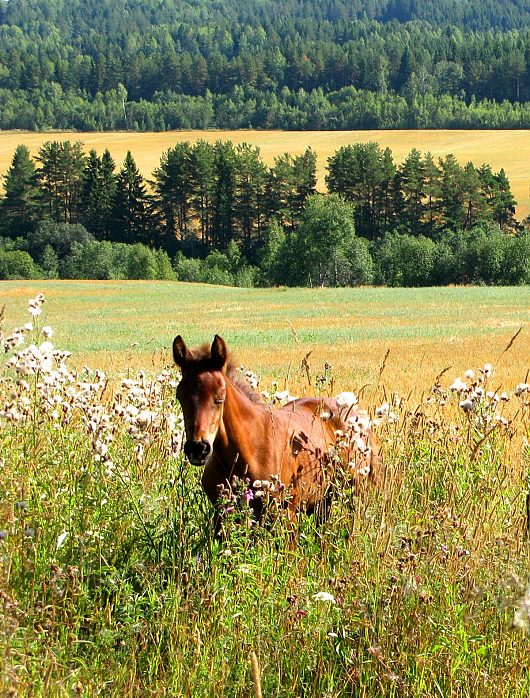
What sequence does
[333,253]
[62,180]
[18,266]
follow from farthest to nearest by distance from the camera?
[62,180] → [18,266] → [333,253]

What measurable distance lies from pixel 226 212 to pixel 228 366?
119 m

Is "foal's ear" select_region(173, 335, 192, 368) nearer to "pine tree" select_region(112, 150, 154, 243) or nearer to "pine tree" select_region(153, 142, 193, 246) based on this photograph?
"pine tree" select_region(112, 150, 154, 243)

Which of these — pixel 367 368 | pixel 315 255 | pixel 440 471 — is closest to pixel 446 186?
pixel 315 255

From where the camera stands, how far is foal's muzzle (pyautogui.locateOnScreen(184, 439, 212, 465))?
5.40 m

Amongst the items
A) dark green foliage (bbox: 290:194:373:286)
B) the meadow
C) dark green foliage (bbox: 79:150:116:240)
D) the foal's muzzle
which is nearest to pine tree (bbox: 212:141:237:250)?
dark green foliage (bbox: 79:150:116:240)

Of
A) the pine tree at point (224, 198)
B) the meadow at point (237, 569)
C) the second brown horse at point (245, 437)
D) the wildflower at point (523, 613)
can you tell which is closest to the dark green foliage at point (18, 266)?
the pine tree at point (224, 198)

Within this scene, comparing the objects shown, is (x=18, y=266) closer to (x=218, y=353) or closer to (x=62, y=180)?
(x=62, y=180)

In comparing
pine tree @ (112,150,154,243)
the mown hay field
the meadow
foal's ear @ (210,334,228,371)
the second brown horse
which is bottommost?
the mown hay field

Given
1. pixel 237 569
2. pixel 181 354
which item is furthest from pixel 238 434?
pixel 237 569

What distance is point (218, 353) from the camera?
6.04 metres

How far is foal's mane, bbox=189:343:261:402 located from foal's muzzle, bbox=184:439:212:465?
0.69 meters

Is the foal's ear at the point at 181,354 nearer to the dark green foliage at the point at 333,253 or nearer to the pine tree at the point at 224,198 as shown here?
the dark green foliage at the point at 333,253

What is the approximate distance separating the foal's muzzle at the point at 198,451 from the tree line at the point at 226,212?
93739 millimetres

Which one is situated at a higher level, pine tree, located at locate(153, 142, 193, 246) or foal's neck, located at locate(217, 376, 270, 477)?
pine tree, located at locate(153, 142, 193, 246)
